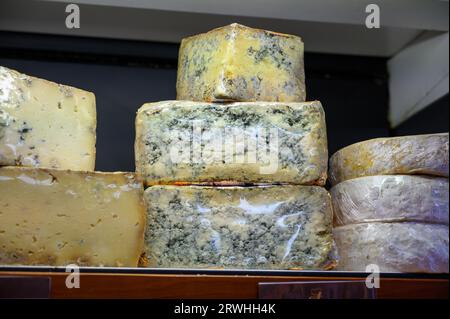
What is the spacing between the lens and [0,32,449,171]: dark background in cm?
162

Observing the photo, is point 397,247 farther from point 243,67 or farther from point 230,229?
point 243,67

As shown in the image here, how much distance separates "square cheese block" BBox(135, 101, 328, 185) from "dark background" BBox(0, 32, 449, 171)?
157 mm

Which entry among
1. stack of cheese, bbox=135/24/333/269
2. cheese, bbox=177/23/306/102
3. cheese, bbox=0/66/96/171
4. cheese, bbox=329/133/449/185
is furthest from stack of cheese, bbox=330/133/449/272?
cheese, bbox=0/66/96/171

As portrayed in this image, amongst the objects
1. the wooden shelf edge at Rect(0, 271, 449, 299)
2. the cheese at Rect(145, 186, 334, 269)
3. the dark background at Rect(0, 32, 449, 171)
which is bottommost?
the wooden shelf edge at Rect(0, 271, 449, 299)

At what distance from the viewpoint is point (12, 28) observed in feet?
5.22

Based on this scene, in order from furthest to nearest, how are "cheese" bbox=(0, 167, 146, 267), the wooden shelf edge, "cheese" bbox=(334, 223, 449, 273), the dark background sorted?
the dark background < "cheese" bbox=(334, 223, 449, 273) < "cheese" bbox=(0, 167, 146, 267) < the wooden shelf edge

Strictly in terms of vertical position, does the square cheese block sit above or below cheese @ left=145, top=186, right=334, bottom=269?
above

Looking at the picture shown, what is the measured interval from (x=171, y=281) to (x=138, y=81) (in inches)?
23.8

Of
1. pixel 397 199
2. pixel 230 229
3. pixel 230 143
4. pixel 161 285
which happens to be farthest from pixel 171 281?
pixel 397 199

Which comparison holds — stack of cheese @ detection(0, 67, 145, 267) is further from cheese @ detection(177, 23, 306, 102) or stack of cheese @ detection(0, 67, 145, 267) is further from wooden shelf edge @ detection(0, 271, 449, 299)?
cheese @ detection(177, 23, 306, 102)

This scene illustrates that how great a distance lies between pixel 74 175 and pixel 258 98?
0.43m

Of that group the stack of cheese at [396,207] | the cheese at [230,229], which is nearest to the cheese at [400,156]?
the stack of cheese at [396,207]

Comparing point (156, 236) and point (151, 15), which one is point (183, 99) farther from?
point (156, 236)

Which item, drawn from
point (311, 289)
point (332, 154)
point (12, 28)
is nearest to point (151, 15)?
point (12, 28)
